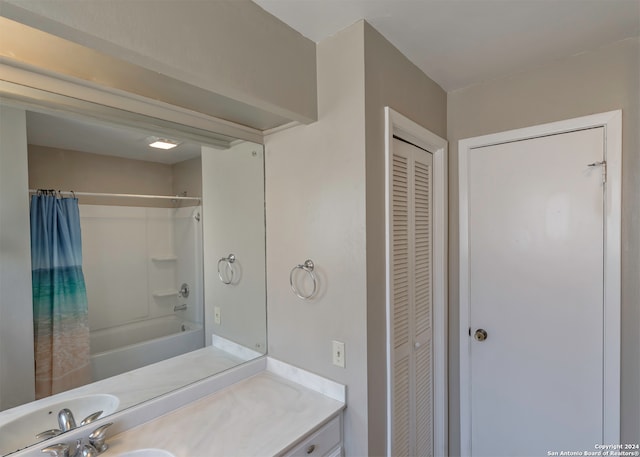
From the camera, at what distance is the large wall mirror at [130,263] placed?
3.95ft

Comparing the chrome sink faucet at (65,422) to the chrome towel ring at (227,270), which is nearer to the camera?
the chrome sink faucet at (65,422)

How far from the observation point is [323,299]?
1518mm

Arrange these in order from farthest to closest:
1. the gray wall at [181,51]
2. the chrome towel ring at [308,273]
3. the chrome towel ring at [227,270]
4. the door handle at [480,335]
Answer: the door handle at [480,335] → the chrome towel ring at [227,270] → the chrome towel ring at [308,273] → the gray wall at [181,51]

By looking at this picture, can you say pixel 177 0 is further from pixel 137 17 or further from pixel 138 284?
pixel 138 284

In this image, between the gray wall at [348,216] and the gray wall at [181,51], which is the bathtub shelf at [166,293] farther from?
the gray wall at [181,51]

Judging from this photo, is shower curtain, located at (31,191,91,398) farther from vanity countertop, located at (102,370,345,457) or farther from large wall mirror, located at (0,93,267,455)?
vanity countertop, located at (102,370,345,457)

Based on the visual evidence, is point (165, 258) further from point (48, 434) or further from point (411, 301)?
point (411, 301)

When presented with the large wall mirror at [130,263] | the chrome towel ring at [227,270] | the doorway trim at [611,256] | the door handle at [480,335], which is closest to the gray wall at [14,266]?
the large wall mirror at [130,263]

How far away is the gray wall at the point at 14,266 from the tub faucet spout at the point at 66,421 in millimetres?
134

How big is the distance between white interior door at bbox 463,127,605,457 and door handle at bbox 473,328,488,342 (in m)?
0.02

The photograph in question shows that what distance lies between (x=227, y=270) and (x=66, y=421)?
917mm

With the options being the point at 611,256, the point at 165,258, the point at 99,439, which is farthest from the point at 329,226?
the point at 611,256

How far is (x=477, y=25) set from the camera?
1.41m

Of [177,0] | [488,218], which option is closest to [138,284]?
[177,0]
